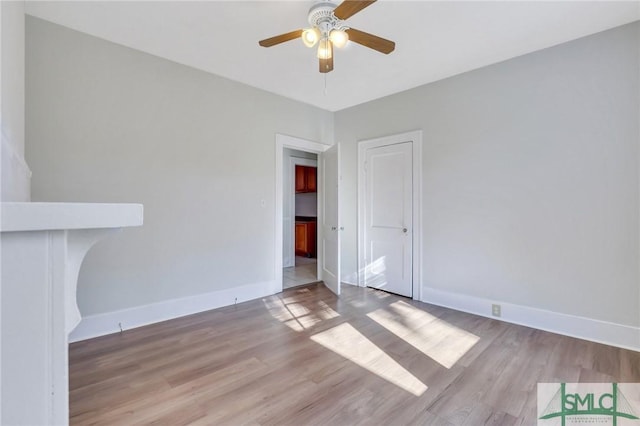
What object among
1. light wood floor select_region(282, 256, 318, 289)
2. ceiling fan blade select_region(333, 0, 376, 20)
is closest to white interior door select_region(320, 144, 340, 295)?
light wood floor select_region(282, 256, 318, 289)

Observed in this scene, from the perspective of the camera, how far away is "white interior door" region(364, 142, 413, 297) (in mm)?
3715

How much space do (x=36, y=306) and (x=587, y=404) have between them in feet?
8.61

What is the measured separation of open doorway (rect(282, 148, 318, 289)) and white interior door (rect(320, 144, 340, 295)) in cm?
54

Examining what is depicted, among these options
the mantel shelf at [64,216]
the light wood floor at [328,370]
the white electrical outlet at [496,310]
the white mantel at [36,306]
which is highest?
the mantel shelf at [64,216]

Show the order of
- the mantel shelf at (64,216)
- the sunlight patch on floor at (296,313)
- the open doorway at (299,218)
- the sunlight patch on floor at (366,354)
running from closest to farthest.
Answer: the mantel shelf at (64,216) < the sunlight patch on floor at (366,354) < the sunlight patch on floor at (296,313) < the open doorway at (299,218)

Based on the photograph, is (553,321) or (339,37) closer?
(339,37)

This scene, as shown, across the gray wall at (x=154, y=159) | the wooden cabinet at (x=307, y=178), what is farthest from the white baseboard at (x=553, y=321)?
the wooden cabinet at (x=307, y=178)

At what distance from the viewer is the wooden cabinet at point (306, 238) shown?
22.0ft

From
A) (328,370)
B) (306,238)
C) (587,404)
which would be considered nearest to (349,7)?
(328,370)

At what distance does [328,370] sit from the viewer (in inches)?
81.8

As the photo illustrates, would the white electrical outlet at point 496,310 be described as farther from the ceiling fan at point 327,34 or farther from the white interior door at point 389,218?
the ceiling fan at point 327,34

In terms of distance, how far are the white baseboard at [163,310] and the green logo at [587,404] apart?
287 centimetres

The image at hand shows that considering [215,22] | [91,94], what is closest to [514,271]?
[215,22]

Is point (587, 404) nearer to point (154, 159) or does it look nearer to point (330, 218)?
point (330, 218)
